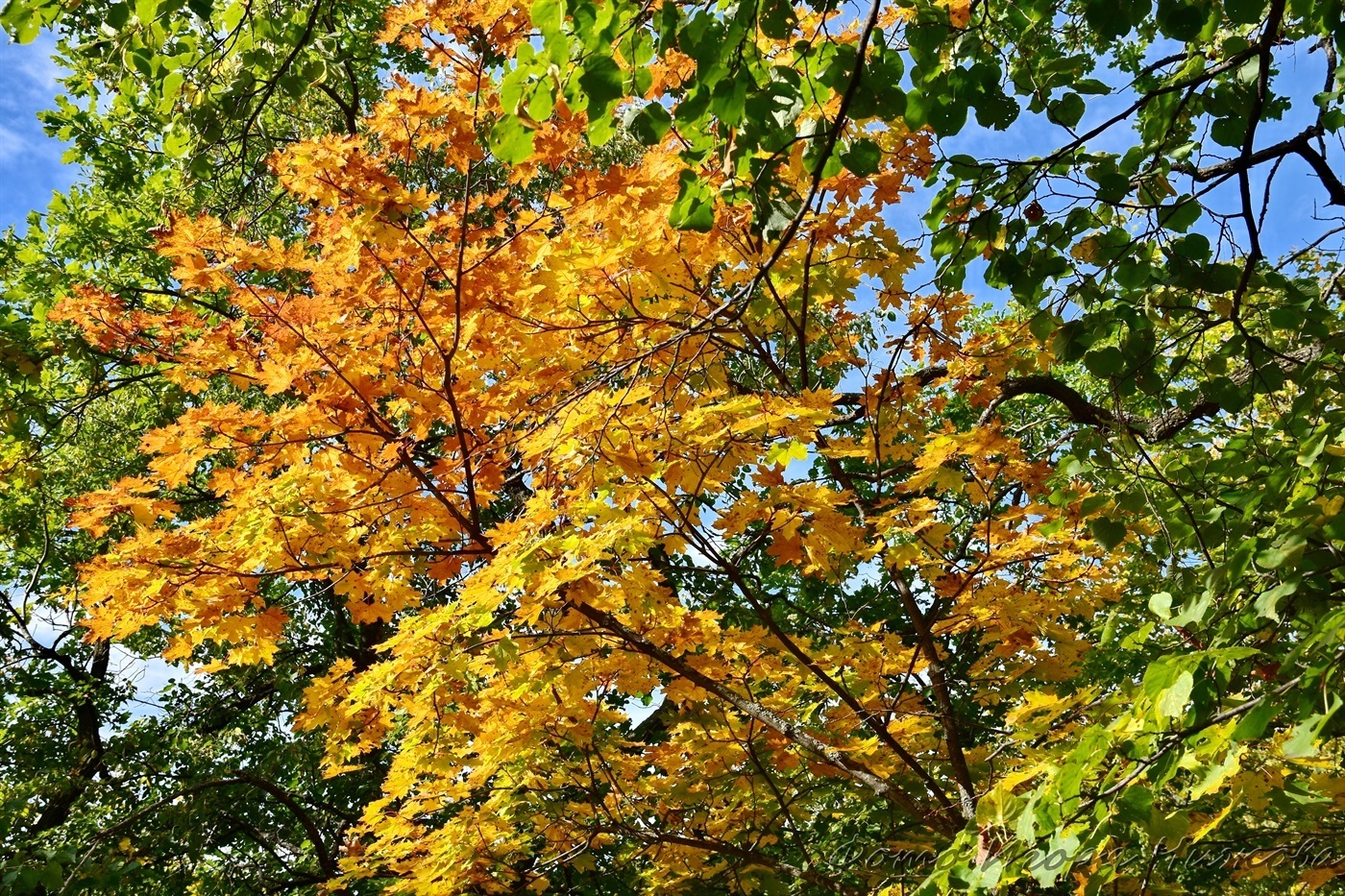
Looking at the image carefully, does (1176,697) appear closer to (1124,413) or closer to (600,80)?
(600,80)

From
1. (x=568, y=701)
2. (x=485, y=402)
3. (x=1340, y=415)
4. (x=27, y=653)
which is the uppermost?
(x=27, y=653)

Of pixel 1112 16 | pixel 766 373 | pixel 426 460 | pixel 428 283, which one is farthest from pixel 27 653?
pixel 1112 16

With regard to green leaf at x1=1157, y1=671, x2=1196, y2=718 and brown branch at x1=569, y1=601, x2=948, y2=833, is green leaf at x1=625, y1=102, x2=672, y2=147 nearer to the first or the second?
green leaf at x1=1157, y1=671, x2=1196, y2=718

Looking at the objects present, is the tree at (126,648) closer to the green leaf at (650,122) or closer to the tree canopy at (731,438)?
the tree canopy at (731,438)

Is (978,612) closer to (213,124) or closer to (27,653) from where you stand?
(213,124)

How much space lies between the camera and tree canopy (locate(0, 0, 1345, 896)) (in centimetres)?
216

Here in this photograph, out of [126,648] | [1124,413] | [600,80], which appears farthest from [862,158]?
[126,648]

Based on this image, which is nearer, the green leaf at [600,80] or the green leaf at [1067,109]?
the green leaf at [600,80]

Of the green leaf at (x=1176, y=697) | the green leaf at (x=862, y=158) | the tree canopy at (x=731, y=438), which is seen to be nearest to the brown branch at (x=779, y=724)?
the tree canopy at (x=731, y=438)

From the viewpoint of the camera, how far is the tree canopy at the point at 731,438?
7.07 ft

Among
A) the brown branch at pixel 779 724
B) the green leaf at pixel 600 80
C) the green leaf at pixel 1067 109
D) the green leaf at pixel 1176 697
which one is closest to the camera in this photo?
the green leaf at pixel 1176 697

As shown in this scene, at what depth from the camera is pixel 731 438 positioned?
9.93ft

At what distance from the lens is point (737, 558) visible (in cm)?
367

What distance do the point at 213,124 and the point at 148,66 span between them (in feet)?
1.06
